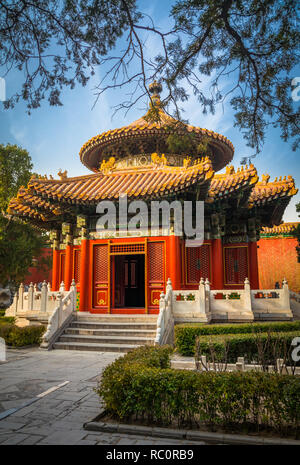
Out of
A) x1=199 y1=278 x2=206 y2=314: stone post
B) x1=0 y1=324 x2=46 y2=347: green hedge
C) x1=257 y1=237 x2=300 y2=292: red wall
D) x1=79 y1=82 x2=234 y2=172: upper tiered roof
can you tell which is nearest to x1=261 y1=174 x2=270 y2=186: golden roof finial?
x1=79 y1=82 x2=234 y2=172: upper tiered roof

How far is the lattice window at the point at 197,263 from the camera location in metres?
12.2

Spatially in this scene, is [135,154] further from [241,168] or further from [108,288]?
[108,288]

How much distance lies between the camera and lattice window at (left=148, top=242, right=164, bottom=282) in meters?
11.7

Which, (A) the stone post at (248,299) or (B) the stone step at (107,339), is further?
(A) the stone post at (248,299)

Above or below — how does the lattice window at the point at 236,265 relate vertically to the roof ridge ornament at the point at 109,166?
below

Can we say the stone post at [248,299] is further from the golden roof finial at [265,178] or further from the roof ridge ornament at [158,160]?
the roof ridge ornament at [158,160]

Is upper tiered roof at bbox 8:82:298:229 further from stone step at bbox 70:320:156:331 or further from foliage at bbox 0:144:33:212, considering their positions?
foliage at bbox 0:144:33:212

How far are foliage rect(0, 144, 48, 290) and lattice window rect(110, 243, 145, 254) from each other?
8.97 metres

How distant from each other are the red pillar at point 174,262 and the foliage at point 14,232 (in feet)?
36.1

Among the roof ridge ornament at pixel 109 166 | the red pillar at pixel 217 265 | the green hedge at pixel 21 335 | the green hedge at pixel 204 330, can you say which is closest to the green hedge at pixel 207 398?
the green hedge at pixel 204 330

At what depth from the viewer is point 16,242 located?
19.7 metres

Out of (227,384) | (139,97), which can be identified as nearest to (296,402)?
(227,384)

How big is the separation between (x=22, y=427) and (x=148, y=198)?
319 inches

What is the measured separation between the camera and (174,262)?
1134 cm
